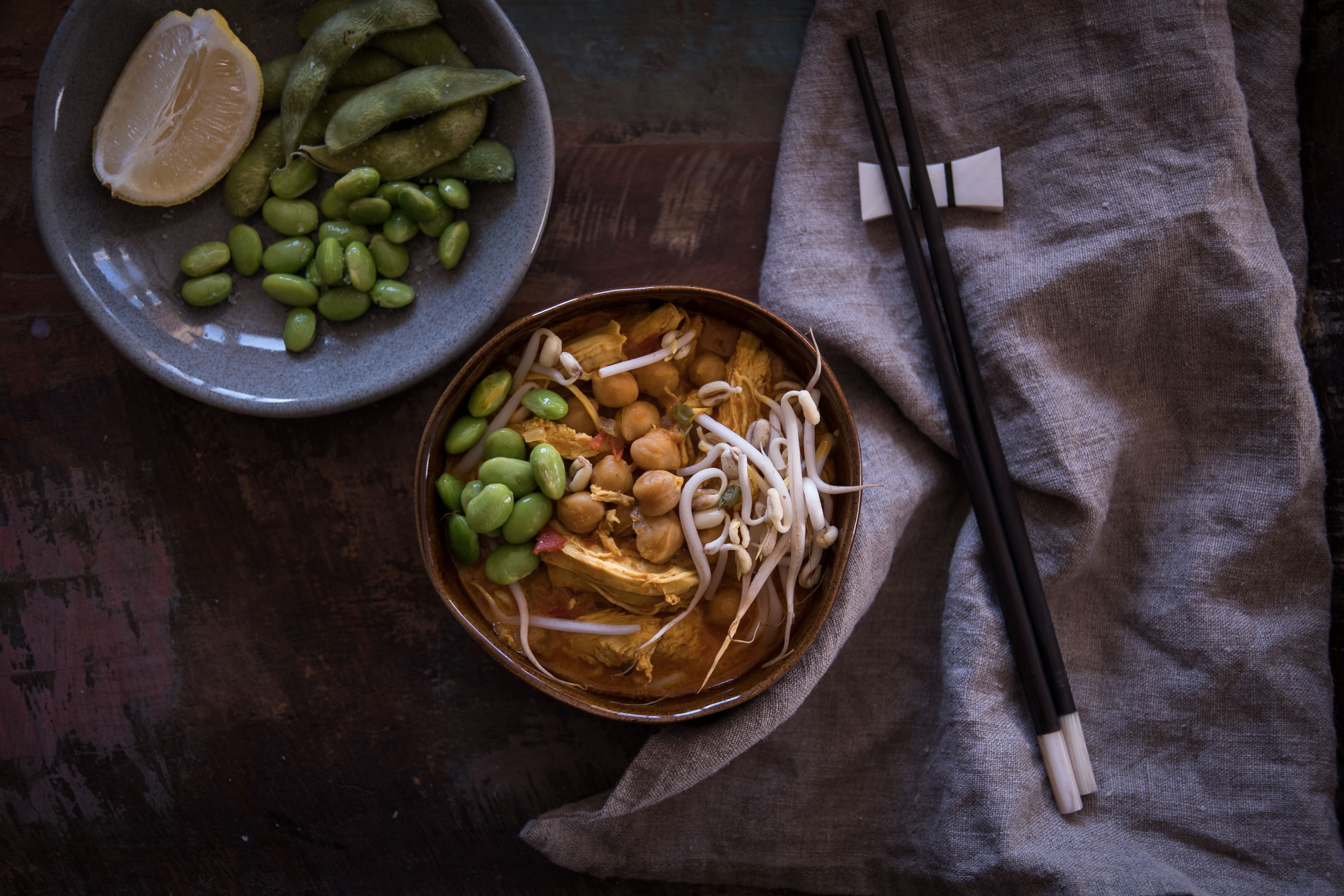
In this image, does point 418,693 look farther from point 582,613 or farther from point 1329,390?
point 1329,390

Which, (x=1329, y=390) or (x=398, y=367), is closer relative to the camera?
(x=398, y=367)

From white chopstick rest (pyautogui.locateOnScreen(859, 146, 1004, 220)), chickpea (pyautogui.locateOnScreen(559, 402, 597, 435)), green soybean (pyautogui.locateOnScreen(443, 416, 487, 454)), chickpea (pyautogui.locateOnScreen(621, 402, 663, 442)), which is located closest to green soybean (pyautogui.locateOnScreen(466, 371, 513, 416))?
green soybean (pyautogui.locateOnScreen(443, 416, 487, 454))

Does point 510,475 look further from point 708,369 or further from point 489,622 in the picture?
point 708,369

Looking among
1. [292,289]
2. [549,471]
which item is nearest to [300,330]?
[292,289]

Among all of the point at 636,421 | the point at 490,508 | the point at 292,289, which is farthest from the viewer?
the point at 292,289

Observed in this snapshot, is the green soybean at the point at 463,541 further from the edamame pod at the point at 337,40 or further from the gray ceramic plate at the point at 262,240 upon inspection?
the edamame pod at the point at 337,40

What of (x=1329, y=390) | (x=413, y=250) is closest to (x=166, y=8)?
(x=413, y=250)
